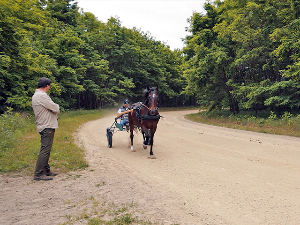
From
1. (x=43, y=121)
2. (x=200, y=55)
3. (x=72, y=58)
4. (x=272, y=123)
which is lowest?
(x=272, y=123)

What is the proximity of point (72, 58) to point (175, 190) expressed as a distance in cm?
2608

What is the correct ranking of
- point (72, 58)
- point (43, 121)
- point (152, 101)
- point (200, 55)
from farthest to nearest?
point (72, 58) < point (200, 55) < point (152, 101) < point (43, 121)

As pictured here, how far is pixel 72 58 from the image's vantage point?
1125 inches

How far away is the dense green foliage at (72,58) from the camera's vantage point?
1611 cm

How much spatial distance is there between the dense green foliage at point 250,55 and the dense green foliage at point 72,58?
12641 mm

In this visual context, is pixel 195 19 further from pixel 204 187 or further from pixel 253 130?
pixel 204 187

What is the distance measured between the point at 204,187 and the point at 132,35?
48.9m

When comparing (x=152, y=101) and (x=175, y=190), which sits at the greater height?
(x=152, y=101)

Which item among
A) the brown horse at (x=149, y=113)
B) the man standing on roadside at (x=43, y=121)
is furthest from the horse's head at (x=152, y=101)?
the man standing on roadside at (x=43, y=121)

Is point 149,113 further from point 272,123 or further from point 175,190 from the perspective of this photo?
point 272,123

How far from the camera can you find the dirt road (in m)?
4.18

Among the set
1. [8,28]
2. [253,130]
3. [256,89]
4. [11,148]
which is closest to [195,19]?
[256,89]

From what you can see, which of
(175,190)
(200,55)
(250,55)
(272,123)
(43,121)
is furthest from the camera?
(200,55)

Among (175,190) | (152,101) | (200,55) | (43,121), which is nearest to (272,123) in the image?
(200,55)
